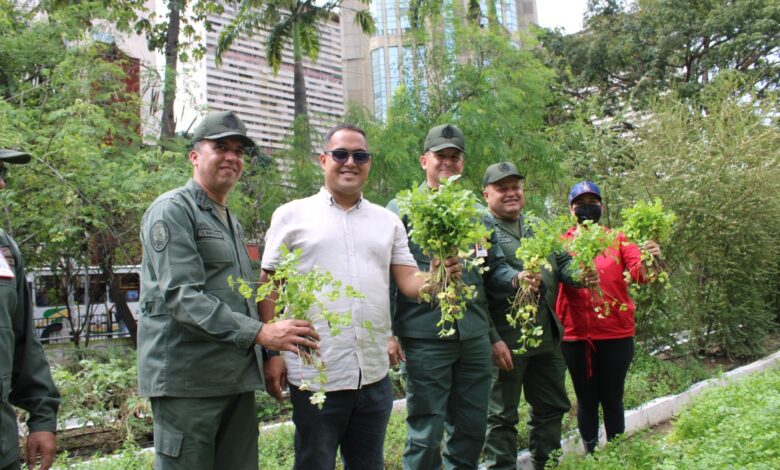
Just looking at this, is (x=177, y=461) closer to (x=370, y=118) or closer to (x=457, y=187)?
(x=457, y=187)

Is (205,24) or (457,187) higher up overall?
(205,24)

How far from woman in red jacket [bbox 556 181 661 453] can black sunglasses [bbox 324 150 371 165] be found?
2060mm

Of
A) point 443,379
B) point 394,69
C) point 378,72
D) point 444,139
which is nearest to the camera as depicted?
point 443,379

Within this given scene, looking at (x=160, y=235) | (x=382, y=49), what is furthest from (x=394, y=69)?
(x=160, y=235)

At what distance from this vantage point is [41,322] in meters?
17.4

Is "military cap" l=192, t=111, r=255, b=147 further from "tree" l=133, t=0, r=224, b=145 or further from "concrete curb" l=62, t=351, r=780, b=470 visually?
"tree" l=133, t=0, r=224, b=145

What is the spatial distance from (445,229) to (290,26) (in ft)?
44.8

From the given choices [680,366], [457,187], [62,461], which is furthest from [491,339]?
[680,366]

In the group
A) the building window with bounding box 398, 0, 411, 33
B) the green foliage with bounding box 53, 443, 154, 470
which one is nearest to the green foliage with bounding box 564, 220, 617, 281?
the green foliage with bounding box 53, 443, 154, 470

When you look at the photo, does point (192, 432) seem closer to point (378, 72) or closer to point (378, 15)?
point (378, 15)

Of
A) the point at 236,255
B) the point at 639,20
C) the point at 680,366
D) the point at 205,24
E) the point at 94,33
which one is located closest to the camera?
the point at 236,255

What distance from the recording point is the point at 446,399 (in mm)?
3502

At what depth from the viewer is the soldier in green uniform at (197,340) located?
2531mm

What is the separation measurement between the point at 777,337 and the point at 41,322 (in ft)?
60.8
